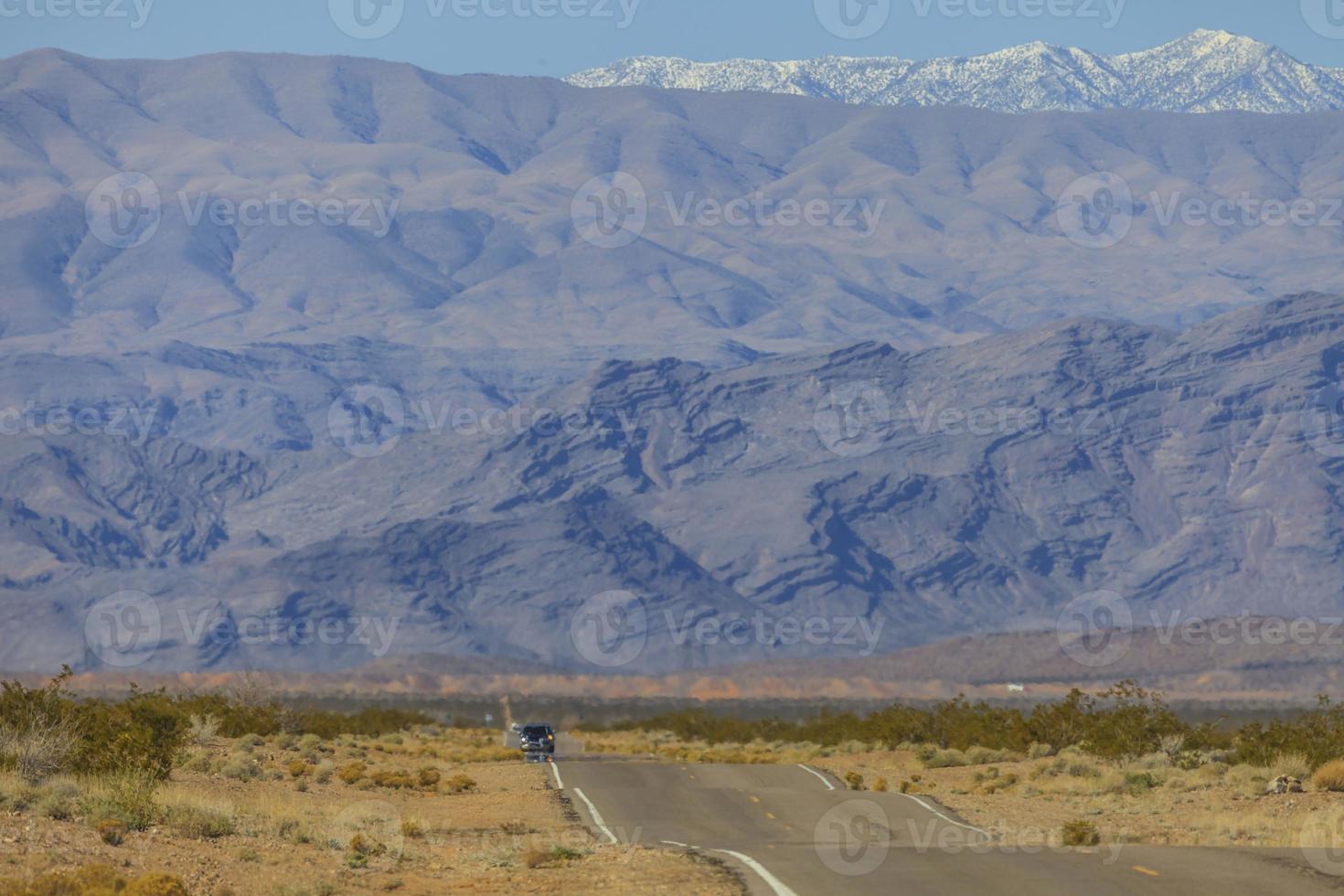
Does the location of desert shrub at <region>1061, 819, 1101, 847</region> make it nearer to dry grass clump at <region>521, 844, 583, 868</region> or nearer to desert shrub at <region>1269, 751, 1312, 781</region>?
dry grass clump at <region>521, 844, 583, 868</region>

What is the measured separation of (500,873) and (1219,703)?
14466 cm

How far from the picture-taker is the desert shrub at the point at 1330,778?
34.5 metres

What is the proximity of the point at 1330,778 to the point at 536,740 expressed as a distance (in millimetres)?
30622

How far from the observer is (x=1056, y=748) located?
172 feet

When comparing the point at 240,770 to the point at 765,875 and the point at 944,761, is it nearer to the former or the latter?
the point at 944,761

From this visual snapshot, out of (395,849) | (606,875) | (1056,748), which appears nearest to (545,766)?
(1056,748)

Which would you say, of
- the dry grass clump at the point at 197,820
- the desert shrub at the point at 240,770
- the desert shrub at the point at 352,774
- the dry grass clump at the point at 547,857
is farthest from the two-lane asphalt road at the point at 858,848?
the desert shrub at the point at 240,770

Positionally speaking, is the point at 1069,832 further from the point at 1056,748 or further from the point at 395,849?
the point at 1056,748

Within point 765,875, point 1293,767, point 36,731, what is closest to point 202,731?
point 36,731

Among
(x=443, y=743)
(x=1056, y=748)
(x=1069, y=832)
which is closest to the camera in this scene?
(x=1069, y=832)

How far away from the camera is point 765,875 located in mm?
22094

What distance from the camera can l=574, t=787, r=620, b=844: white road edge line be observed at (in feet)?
98.2

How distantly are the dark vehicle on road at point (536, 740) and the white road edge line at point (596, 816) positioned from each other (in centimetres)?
2107

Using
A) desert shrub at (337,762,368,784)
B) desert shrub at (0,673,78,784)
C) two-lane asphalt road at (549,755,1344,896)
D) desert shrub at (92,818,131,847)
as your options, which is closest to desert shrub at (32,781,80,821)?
desert shrub at (92,818,131,847)
